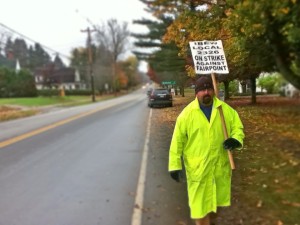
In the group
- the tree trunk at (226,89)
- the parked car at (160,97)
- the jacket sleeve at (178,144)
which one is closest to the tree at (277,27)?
the jacket sleeve at (178,144)

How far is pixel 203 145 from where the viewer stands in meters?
4.95

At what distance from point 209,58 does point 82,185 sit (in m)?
4.59

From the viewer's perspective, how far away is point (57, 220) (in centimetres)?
694

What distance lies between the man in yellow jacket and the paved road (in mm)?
1635

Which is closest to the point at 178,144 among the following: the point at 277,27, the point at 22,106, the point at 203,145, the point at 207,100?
the point at 203,145

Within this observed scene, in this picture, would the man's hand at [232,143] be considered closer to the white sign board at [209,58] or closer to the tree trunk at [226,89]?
the white sign board at [209,58]

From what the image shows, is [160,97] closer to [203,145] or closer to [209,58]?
[209,58]

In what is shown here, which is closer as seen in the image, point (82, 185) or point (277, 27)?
point (277, 27)

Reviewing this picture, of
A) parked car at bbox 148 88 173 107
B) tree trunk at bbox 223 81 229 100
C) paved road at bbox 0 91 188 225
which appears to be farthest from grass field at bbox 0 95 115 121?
tree trunk at bbox 223 81 229 100

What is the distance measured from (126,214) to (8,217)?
171cm

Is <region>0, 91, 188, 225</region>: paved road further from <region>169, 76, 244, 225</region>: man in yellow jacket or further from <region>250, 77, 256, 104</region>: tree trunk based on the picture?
<region>250, 77, 256, 104</region>: tree trunk

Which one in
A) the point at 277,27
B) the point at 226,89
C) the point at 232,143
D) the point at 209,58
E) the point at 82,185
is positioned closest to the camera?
the point at 277,27

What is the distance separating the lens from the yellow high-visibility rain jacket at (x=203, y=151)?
495 centimetres

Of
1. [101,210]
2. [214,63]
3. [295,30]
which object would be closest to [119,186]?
[101,210]
